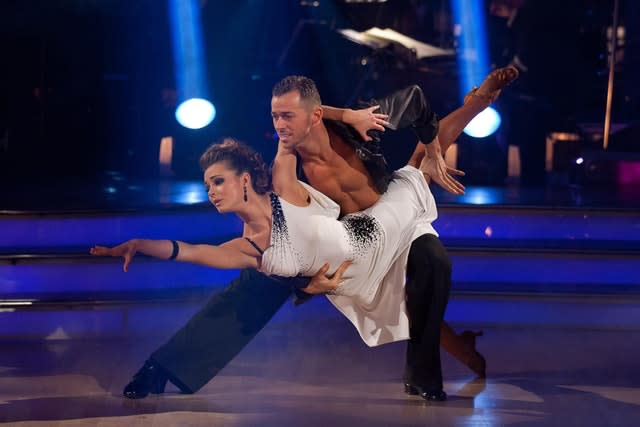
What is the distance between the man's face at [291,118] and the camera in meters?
2.93

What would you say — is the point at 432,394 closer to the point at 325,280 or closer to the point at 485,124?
the point at 325,280

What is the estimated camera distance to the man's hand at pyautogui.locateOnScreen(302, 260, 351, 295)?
3.11m

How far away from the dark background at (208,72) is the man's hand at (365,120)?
2.79 metres

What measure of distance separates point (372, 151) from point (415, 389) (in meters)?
0.86

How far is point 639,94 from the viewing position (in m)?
7.49

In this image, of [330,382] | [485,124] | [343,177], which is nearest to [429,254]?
[343,177]

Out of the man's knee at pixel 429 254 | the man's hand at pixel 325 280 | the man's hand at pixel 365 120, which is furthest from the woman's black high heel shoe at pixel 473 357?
the man's hand at pixel 365 120

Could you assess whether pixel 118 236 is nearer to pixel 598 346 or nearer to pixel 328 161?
pixel 328 161

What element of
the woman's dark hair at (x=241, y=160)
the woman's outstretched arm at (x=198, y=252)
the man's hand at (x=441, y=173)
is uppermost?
the woman's dark hair at (x=241, y=160)

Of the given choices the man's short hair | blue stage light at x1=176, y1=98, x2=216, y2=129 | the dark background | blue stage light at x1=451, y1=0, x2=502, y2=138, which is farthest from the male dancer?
blue stage light at x1=451, y1=0, x2=502, y2=138

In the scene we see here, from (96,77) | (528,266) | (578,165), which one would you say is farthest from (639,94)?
(96,77)

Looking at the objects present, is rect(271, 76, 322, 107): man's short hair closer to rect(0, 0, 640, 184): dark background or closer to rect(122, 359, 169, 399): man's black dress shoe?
rect(122, 359, 169, 399): man's black dress shoe

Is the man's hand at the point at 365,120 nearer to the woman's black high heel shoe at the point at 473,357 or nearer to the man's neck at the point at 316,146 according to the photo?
the man's neck at the point at 316,146

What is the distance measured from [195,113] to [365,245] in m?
3.60
